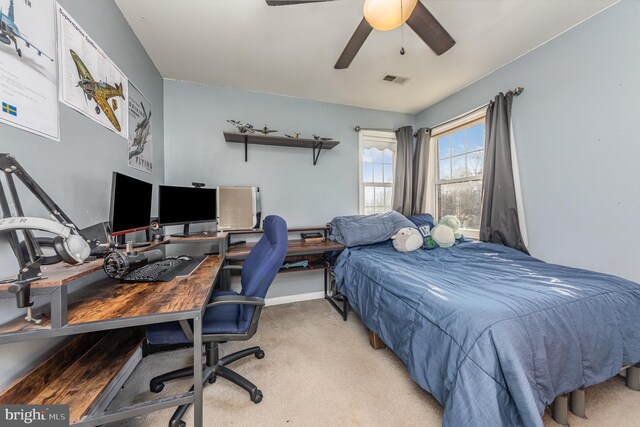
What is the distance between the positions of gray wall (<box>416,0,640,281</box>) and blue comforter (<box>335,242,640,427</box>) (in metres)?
0.42

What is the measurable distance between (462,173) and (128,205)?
3.32 meters

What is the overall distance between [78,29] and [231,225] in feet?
5.62

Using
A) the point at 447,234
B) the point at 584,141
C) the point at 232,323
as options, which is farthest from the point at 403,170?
the point at 232,323

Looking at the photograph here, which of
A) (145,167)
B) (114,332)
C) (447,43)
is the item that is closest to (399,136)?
(447,43)

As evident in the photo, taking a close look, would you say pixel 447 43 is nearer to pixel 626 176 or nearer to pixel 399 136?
pixel 626 176

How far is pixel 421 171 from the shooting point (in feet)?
10.4

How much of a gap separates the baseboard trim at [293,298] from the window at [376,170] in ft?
4.08

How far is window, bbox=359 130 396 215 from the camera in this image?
10.7ft

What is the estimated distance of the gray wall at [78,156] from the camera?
89 centimetres

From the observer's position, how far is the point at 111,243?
1245 millimetres

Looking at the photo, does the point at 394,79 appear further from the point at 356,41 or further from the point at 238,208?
the point at 238,208

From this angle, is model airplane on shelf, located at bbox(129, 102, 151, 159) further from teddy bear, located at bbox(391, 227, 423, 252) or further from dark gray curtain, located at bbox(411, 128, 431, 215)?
dark gray curtain, located at bbox(411, 128, 431, 215)

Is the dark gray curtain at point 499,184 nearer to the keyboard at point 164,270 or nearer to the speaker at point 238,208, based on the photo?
the speaker at point 238,208

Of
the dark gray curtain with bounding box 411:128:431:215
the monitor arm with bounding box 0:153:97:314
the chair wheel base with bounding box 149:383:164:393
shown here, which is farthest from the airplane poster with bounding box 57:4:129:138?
the dark gray curtain with bounding box 411:128:431:215
